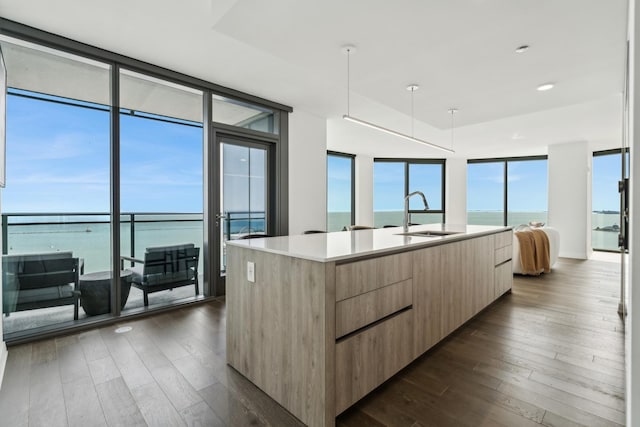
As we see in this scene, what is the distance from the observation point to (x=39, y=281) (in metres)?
2.83

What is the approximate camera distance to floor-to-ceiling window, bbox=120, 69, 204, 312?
3.37m

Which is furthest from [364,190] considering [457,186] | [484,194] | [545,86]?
[545,86]

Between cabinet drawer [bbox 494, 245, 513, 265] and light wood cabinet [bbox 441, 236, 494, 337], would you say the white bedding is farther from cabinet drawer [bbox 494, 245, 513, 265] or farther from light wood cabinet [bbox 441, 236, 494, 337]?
light wood cabinet [bbox 441, 236, 494, 337]

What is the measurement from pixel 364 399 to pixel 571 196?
7715mm

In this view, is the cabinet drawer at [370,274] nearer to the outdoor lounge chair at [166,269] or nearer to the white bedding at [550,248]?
the outdoor lounge chair at [166,269]

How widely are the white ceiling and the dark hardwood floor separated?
237cm

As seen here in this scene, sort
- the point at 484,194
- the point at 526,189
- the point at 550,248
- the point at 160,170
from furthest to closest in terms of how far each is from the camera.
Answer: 1. the point at 484,194
2. the point at 526,189
3. the point at 550,248
4. the point at 160,170

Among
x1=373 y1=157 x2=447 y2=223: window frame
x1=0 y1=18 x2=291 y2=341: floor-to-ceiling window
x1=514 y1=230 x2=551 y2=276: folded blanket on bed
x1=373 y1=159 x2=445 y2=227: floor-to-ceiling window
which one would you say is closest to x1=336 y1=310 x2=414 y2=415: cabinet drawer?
x1=0 y1=18 x2=291 y2=341: floor-to-ceiling window

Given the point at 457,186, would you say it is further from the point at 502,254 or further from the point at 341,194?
the point at 502,254

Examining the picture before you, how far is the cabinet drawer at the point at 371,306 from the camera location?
1605 millimetres

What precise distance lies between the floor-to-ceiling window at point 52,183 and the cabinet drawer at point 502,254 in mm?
4078

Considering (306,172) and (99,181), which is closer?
Result: (99,181)

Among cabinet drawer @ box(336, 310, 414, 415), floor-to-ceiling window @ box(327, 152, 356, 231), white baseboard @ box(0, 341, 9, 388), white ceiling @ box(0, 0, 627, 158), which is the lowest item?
white baseboard @ box(0, 341, 9, 388)

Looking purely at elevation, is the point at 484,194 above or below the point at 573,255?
above
